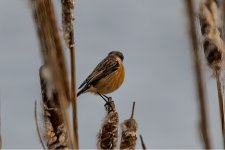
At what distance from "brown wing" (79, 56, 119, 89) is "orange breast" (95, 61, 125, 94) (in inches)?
3.4

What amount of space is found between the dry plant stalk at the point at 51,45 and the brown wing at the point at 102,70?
7124 mm

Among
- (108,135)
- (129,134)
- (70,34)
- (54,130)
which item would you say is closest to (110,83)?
(108,135)

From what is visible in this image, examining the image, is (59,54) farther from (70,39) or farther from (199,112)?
(70,39)

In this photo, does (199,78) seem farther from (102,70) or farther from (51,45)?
(102,70)

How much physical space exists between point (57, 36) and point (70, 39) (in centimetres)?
75

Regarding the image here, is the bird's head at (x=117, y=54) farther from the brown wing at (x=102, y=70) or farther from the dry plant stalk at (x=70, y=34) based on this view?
the dry plant stalk at (x=70, y=34)

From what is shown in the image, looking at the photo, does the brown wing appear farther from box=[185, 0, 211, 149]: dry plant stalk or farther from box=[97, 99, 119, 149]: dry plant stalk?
box=[185, 0, 211, 149]: dry plant stalk

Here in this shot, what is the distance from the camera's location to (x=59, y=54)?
0.87 meters

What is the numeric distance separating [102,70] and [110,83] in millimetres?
334

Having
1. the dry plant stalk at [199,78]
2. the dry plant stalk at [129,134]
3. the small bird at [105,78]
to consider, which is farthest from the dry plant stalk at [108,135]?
the small bird at [105,78]

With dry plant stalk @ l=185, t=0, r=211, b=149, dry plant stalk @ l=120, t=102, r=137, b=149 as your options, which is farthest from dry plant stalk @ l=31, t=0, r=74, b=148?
dry plant stalk @ l=120, t=102, r=137, b=149

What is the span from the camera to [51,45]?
836 mm

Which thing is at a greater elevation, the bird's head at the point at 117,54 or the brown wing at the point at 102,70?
the bird's head at the point at 117,54

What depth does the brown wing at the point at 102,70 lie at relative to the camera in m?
8.30
